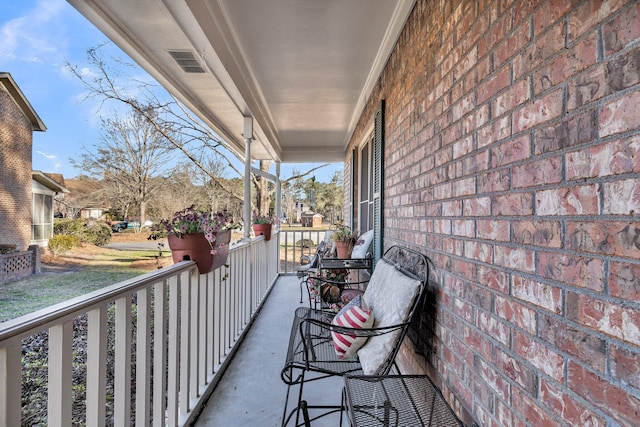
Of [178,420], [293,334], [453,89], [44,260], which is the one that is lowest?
[178,420]

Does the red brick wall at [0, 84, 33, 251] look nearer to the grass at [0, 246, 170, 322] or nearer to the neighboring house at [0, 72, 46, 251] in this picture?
the neighboring house at [0, 72, 46, 251]

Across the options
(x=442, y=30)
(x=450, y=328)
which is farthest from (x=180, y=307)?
(x=442, y=30)

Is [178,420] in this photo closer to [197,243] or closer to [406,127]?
[197,243]

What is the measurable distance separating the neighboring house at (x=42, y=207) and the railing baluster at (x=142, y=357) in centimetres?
54

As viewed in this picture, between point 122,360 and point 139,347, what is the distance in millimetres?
162

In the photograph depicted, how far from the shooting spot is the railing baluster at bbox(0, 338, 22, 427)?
0.76m

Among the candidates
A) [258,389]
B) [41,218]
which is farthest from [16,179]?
[258,389]

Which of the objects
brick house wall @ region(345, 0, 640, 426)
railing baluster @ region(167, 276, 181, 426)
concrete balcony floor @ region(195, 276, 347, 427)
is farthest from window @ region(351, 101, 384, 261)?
railing baluster @ region(167, 276, 181, 426)

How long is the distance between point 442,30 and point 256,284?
3.34 metres

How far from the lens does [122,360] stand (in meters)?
1.27

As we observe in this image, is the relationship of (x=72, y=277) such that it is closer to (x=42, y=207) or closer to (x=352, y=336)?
(x=42, y=207)

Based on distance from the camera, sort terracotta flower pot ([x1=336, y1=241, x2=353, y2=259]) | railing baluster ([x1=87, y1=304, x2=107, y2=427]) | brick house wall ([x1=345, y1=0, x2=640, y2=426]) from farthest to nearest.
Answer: terracotta flower pot ([x1=336, y1=241, x2=353, y2=259]) → railing baluster ([x1=87, y1=304, x2=107, y2=427]) → brick house wall ([x1=345, y1=0, x2=640, y2=426])

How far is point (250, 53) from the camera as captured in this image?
2750 millimetres

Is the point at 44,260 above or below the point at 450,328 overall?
above
